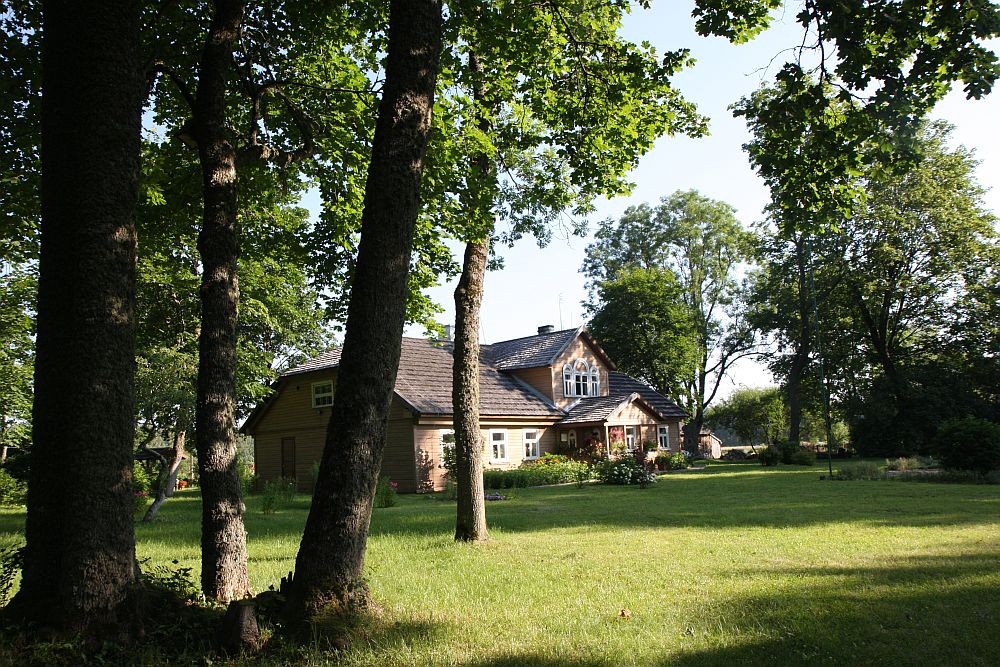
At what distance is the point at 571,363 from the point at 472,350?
2534cm

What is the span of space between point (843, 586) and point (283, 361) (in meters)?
38.4

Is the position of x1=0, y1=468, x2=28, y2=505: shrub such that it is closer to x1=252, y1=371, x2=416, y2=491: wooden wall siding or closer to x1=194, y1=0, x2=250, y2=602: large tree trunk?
x1=252, y1=371, x2=416, y2=491: wooden wall siding

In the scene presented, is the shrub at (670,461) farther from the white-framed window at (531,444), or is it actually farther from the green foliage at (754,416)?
the green foliage at (754,416)

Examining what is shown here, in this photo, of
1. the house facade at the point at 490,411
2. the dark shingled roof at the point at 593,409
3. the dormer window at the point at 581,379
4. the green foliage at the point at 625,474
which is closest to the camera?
the green foliage at the point at 625,474

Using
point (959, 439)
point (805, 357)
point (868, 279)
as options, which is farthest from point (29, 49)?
point (805, 357)

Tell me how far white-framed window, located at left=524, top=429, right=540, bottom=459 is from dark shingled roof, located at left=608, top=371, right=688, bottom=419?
336 inches

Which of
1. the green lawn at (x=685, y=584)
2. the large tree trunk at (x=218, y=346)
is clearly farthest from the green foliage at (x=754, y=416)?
the large tree trunk at (x=218, y=346)

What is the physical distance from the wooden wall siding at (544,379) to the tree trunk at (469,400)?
23707 mm

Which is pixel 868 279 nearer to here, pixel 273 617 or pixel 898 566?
pixel 898 566

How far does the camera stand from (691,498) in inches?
715

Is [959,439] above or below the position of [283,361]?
below

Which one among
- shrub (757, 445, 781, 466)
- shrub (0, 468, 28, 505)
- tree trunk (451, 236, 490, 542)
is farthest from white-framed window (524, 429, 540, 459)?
tree trunk (451, 236, 490, 542)

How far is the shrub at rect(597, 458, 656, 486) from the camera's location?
24594 millimetres

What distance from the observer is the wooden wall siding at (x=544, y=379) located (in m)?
34.7
